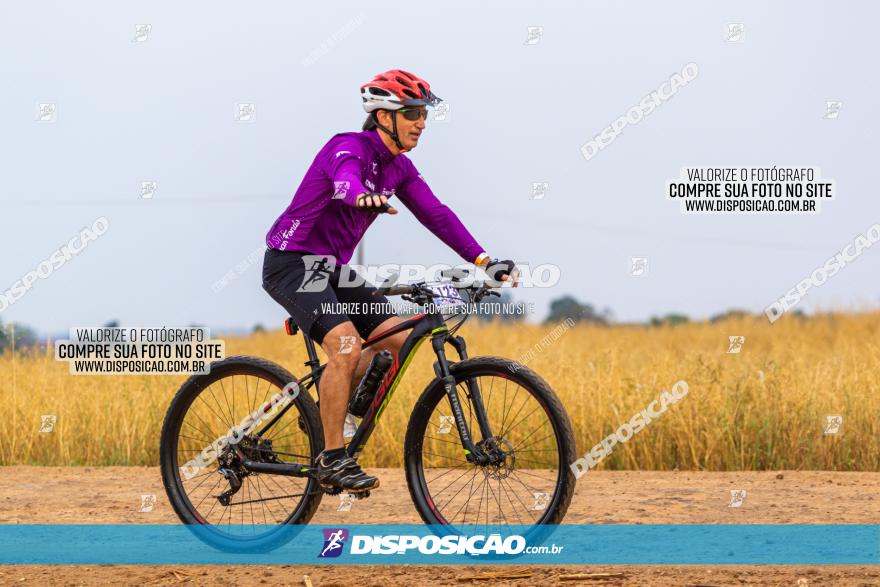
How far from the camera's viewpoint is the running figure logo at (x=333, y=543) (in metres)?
6.60

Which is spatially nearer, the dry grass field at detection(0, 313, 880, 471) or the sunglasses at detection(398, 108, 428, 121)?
the sunglasses at detection(398, 108, 428, 121)

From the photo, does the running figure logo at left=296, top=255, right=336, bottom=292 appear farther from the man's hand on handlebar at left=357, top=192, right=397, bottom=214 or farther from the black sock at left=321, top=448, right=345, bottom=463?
the black sock at left=321, top=448, right=345, bottom=463

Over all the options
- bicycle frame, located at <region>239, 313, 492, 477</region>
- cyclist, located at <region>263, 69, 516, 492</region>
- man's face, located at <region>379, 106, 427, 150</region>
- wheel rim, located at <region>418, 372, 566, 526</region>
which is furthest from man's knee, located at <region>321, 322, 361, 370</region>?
man's face, located at <region>379, 106, 427, 150</region>

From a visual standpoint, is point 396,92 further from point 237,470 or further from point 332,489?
point 237,470

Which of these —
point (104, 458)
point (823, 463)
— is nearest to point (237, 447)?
point (104, 458)

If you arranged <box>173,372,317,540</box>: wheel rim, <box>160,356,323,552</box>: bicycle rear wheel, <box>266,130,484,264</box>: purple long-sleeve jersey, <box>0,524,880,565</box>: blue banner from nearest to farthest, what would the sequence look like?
1. <box>0,524,880,565</box>: blue banner
2. <box>266,130,484,264</box>: purple long-sleeve jersey
3. <box>160,356,323,552</box>: bicycle rear wheel
4. <box>173,372,317,540</box>: wheel rim

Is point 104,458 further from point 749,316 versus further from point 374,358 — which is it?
point 749,316

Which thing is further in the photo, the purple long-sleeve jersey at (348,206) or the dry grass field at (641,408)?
the dry grass field at (641,408)

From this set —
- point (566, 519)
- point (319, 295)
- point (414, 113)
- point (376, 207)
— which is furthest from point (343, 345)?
point (566, 519)

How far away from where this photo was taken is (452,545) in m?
6.34

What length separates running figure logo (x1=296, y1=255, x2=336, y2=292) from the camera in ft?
21.3

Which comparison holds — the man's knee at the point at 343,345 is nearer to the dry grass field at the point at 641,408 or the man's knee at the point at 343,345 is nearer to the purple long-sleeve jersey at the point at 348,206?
the purple long-sleeve jersey at the point at 348,206

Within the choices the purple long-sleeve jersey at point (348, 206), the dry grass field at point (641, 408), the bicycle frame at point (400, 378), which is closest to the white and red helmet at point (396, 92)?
the purple long-sleeve jersey at point (348, 206)

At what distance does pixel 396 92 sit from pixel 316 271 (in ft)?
3.78
